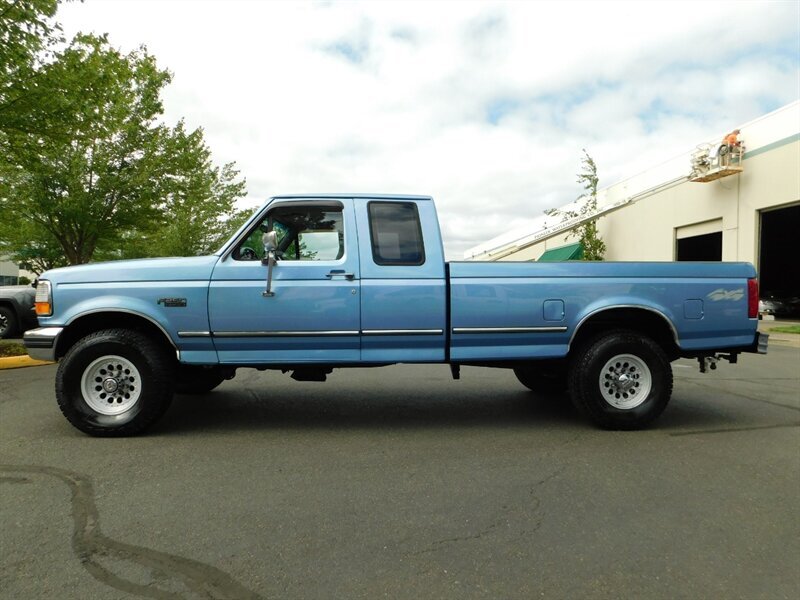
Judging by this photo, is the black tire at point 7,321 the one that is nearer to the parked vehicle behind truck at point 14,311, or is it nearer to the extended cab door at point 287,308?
the parked vehicle behind truck at point 14,311

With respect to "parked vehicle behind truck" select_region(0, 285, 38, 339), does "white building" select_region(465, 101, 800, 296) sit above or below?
above

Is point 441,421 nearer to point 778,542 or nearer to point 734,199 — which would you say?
point 778,542

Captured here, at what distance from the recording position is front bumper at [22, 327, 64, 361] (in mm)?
4875

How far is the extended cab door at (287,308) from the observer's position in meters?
4.93

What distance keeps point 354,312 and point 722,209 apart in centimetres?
2145

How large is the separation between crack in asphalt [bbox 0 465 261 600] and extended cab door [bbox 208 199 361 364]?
6.39 ft

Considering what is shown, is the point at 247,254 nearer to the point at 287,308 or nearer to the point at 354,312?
the point at 287,308

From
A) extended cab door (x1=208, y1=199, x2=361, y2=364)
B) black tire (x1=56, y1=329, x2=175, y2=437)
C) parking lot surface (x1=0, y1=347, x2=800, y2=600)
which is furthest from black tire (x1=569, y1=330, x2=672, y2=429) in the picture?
black tire (x1=56, y1=329, x2=175, y2=437)

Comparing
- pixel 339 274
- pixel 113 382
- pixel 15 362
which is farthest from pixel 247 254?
pixel 15 362

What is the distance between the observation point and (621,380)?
5.25 m

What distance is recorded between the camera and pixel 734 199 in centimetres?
2119

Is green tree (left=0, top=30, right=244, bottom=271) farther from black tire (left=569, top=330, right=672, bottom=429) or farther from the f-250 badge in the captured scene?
black tire (left=569, top=330, right=672, bottom=429)

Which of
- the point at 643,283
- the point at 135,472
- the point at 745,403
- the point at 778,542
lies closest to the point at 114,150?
the point at 135,472

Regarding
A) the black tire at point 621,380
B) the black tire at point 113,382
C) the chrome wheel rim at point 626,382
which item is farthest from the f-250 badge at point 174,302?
the chrome wheel rim at point 626,382
